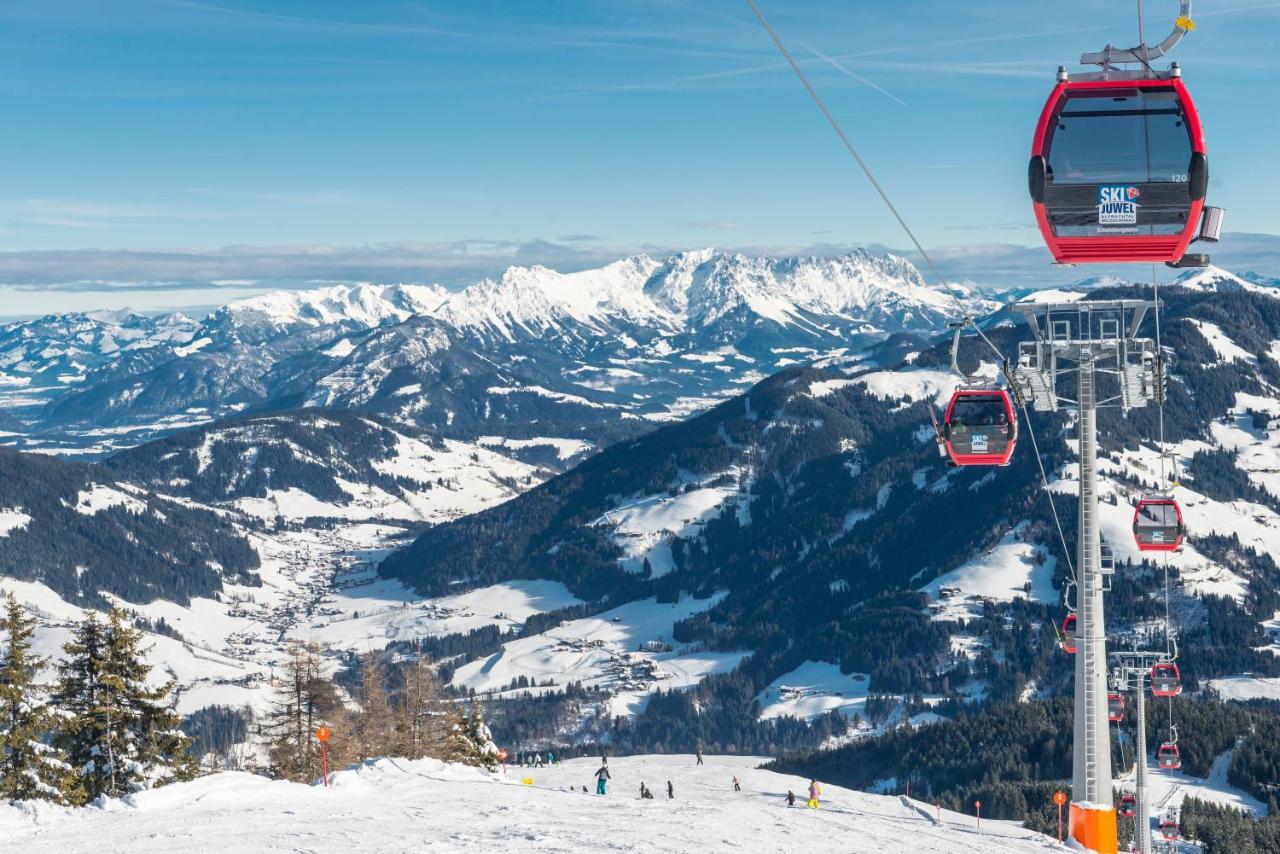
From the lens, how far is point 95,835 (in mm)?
34969

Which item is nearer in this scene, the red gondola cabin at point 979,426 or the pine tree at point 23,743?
the red gondola cabin at point 979,426

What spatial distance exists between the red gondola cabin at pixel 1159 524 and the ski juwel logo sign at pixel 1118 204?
30.1m

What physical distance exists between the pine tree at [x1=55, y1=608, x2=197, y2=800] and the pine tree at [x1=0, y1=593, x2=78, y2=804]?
2.24m

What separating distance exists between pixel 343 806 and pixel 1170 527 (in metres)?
36.1

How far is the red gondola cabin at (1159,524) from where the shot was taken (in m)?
54.7

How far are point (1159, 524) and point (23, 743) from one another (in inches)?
1904

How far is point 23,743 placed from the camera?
52.0m

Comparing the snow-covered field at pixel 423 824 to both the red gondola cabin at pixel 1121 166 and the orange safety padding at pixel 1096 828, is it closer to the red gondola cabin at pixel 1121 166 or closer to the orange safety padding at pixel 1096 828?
the orange safety padding at pixel 1096 828

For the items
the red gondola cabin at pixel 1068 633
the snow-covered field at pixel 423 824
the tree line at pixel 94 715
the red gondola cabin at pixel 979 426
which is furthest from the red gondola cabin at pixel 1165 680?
the tree line at pixel 94 715

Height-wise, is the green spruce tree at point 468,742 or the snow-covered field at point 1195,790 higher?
the green spruce tree at point 468,742

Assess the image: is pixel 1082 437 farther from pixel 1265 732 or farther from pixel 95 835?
pixel 1265 732

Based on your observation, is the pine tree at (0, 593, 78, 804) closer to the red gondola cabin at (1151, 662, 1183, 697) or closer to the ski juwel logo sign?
the ski juwel logo sign

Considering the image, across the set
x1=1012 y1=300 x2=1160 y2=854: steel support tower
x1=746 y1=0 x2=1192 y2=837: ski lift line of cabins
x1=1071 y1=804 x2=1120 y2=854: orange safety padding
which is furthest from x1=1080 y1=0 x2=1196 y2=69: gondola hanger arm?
x1=1071 y1=804 x2=1120 y2=854: orange safety padding

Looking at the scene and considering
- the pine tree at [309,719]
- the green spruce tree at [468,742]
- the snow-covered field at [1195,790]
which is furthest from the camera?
the snow-covered field at [1195,790]
